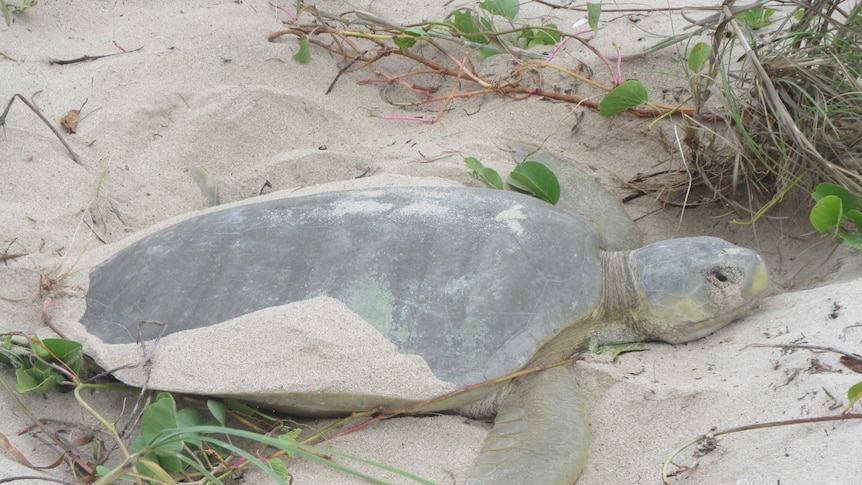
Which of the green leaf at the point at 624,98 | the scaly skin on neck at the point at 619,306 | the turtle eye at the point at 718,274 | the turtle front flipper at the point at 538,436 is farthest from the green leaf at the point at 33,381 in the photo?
the green leaf at the point at 624,98

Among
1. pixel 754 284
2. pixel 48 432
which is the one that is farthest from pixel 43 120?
pixel 754 284

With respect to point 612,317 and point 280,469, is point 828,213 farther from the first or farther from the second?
point 280,469

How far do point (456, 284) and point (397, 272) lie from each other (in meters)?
0.14

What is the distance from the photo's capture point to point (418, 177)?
2305mm

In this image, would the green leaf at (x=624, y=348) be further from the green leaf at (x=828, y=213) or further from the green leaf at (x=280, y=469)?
the green leaf at (x=280, y=469)

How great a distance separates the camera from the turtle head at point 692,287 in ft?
5.82

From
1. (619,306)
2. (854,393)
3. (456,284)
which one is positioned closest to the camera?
(854,393)

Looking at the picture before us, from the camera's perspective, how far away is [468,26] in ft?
9.09

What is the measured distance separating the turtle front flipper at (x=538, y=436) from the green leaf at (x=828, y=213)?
706mm

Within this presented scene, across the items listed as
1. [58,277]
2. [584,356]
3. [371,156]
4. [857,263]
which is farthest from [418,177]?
[857,263]

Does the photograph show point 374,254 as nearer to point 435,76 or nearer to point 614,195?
point 614,195

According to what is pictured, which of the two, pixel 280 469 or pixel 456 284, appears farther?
pixel 456 284

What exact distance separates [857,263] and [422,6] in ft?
6.66

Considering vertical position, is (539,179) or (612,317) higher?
(539,179)
